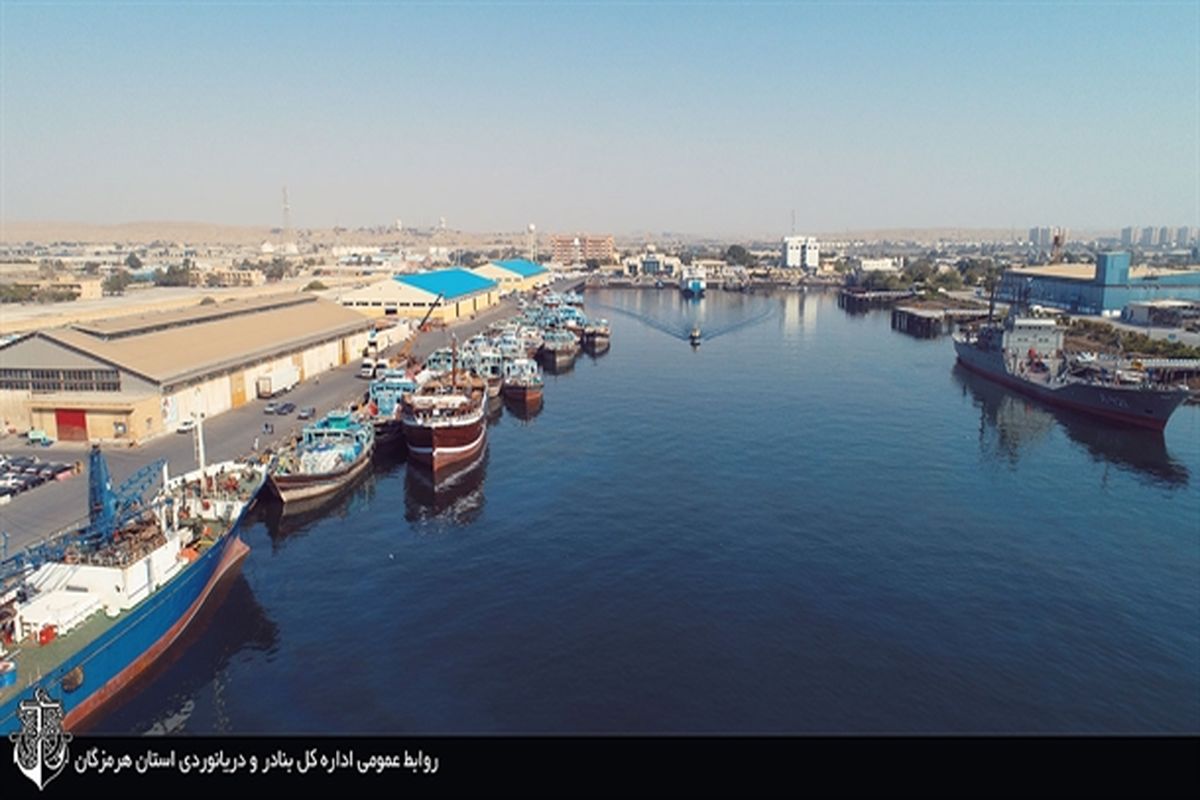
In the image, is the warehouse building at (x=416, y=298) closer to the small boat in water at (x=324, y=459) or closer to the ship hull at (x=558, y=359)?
the ship hull at (x=558, y=359)

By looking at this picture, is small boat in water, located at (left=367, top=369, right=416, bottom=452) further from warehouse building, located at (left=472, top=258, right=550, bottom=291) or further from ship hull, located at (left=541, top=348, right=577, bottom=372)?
warehouse building, located at (left=472, top=258, right=550, bottom=291)

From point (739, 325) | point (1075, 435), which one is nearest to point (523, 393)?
point (1075, 435)

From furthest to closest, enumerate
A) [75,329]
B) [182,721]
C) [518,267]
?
[518,267] → [75,329] → [182,721]

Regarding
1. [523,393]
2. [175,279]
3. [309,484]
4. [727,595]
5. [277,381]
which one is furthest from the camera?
[175,279]

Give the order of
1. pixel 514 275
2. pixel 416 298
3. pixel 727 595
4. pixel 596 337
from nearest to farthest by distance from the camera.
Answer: pixel 727 595, pixel 416 298, pixel 596 337, pixel 514 275

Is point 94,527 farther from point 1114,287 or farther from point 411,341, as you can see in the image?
point 1114,287

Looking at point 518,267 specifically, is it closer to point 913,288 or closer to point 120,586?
point 913,288

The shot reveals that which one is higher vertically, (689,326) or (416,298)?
(416,298)
